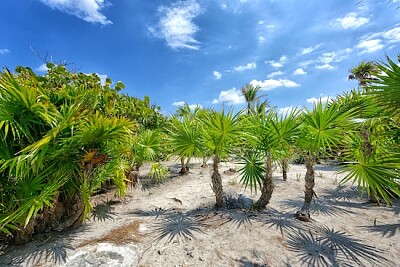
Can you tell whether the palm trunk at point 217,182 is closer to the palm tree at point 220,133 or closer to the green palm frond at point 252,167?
the palm tree at point 220,133

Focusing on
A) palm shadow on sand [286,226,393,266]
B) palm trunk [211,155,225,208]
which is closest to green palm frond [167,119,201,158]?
palm trunk [211,155,225,208]

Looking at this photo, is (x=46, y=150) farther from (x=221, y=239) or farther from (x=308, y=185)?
(x=308, y=185)

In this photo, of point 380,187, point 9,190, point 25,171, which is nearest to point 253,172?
point 380,187

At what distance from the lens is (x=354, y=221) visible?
4.89m

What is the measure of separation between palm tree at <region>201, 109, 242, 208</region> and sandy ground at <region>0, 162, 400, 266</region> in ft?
4.25

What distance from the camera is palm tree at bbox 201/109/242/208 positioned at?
4.57 meters

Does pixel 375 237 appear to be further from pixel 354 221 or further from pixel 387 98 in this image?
pixel 387 98

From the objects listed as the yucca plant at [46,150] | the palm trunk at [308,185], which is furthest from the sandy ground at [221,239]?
the yucca plant at [46,150]

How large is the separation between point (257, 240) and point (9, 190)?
149 inches

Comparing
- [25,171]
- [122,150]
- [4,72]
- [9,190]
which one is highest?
[4,72]

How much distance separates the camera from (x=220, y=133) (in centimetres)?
467

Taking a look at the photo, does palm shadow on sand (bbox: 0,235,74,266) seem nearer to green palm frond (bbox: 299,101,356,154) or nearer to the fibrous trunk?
the fibrous trunk

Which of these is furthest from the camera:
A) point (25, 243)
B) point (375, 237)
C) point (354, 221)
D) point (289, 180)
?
point (289, 180)

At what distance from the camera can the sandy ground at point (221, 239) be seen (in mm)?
3246
